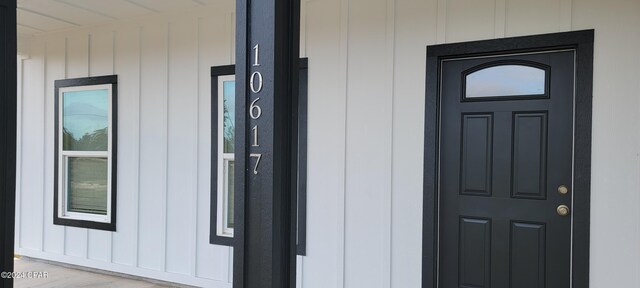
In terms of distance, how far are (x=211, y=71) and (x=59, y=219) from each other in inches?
101

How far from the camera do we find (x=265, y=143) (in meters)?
1.03

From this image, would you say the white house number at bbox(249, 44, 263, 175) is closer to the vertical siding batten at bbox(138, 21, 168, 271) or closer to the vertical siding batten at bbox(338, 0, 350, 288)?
the vertical siding batten at bbox(338, 0, 350, 288)

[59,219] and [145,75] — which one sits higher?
[145,75]

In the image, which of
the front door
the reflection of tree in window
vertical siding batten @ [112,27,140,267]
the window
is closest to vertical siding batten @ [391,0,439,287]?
the front door

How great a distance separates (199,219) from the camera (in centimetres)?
402

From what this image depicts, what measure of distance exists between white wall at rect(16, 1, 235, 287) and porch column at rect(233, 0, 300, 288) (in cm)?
294

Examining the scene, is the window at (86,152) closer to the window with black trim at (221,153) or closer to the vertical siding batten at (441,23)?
the window with black trim at (221,153)

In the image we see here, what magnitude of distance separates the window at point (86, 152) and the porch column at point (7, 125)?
3.05 m

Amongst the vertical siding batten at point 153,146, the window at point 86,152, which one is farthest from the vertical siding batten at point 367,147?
the window at point 86,152

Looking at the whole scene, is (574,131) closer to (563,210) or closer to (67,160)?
(563,210)

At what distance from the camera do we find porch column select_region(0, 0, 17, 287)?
60.3 inches

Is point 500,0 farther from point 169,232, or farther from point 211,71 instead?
point 169,232

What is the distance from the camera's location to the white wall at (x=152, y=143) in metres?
3.99

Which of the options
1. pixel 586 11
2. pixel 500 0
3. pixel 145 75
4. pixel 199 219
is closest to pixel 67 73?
pixel 145 75
